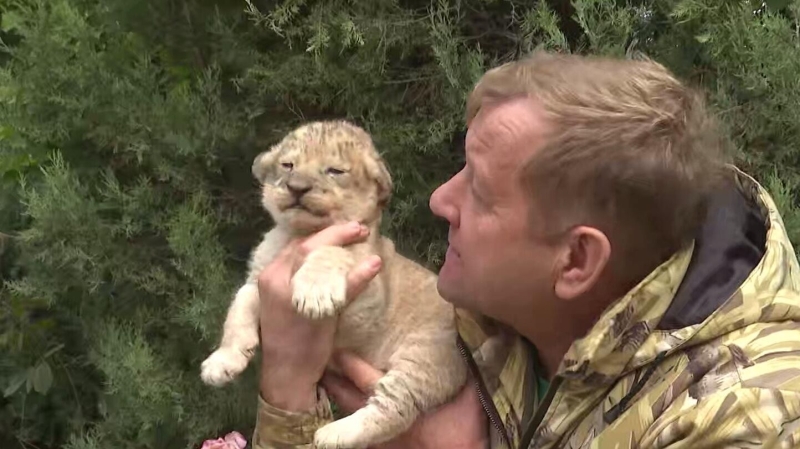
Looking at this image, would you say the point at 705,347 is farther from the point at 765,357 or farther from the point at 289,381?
the point at 289,381

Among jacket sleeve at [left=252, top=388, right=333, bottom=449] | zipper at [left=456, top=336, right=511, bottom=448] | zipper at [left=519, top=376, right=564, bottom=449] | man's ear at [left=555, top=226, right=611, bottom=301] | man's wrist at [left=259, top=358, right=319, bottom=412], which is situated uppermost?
man's ear at [left=555, top=226, right=611, bottom=301]

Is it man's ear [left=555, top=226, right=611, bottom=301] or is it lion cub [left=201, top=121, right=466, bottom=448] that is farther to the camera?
lion cub [left=201, top=121, right=466, bottom=448]

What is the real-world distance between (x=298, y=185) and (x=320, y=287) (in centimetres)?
29

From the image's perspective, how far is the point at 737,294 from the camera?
1.60 meters

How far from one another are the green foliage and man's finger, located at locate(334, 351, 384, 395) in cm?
74

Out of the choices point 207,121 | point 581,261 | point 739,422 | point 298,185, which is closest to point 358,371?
point 298,185

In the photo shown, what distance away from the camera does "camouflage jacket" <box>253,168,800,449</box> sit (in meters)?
1.45

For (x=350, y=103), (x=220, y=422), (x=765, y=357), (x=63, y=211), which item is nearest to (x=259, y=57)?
(x=350, y=103)

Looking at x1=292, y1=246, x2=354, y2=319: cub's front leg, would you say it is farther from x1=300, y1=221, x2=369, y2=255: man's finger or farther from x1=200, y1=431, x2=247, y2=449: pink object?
x1=200, y1=431, x2=247, y2=449: pink object

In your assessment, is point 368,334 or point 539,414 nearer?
point 539,414

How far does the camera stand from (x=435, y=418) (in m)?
2.20

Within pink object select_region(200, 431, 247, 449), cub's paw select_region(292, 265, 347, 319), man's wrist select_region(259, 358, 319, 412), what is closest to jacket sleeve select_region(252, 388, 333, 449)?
man's wrist select_region(259, 358, 319, 412)

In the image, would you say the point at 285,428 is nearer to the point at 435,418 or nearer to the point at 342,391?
the point at 342,391

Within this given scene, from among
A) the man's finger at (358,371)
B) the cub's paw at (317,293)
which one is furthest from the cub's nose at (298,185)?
the man's finger at (358,371)
